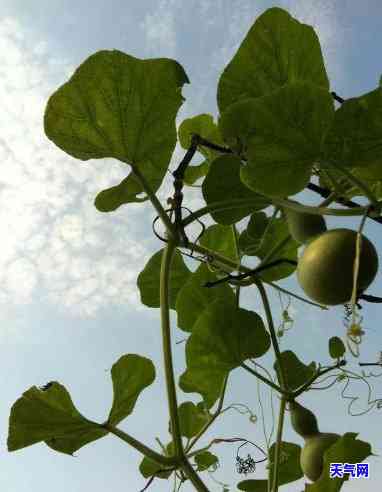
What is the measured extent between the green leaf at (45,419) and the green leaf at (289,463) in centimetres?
47

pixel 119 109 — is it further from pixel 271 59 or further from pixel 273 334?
pixel 273 334

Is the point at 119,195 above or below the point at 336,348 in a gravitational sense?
above

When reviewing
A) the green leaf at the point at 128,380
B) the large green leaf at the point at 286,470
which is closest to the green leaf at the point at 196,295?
the green leaf at the point at 128,380

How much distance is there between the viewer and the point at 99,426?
2.67ft

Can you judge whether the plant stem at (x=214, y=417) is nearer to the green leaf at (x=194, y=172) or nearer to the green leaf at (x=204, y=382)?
the green leaf at (x=204, y=382)

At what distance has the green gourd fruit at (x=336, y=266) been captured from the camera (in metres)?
0.54

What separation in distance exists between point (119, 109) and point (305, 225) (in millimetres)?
320

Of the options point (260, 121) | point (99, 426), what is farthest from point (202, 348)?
point (260, 121)

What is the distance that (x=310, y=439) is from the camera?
879 mm

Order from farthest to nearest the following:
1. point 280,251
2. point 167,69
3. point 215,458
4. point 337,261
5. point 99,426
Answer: point 215,458, point 280,251, point 99,426, point 167,69, point 337,261

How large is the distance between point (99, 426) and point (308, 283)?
0.45 metres

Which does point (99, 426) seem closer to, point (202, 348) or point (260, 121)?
point (202, 348)

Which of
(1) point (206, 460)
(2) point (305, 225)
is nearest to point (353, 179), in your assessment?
(2) point (305, 225)

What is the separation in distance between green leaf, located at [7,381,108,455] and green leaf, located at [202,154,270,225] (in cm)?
39
